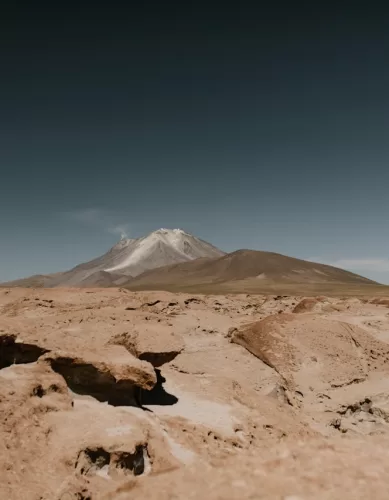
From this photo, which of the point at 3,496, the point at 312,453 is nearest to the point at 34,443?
the point at 3,496

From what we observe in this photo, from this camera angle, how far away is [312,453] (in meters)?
9.98

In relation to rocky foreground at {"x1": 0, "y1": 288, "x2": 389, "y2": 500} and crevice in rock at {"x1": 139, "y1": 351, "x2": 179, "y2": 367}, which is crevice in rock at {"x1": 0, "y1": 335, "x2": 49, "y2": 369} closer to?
rocky foreground at {"x1": 0, "y1": 288, "x2": 389, "y2": 500}

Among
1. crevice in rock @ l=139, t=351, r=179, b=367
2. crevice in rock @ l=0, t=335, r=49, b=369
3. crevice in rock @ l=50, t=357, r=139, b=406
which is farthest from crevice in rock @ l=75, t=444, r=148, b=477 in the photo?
crevice in rock @ l=139, t=351, r=179, b=367

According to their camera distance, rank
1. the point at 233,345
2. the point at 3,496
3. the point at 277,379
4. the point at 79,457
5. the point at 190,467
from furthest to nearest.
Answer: the point at 233,345
the point at 277,379
the point at 190,467
the point at 79,457
the point at 3,496

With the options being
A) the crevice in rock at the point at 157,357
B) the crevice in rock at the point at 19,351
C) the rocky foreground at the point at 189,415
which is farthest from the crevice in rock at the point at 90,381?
the crevice in rock at the point at 157,357

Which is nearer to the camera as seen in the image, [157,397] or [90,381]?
[90,381]

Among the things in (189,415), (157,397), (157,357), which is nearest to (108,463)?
(189,415)

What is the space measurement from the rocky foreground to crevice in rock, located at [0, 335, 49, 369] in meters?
0.03

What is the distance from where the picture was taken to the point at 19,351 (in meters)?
10.5

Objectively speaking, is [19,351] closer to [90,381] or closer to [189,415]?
[90,381]

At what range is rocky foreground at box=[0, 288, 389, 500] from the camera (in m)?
7.45

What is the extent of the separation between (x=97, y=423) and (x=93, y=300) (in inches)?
751

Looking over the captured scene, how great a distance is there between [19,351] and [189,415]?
4.70m

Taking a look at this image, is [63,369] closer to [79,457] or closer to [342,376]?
[79,457]
